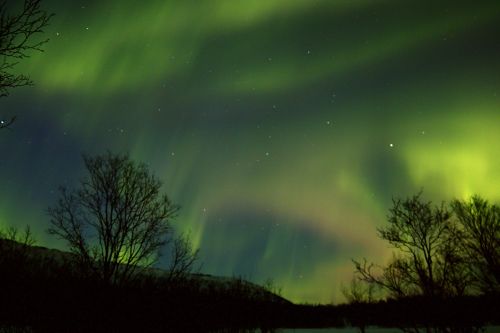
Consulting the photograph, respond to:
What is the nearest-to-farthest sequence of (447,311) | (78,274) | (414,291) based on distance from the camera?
(447,311) < (414,291) < (78,274)

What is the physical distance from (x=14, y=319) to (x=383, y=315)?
161ft

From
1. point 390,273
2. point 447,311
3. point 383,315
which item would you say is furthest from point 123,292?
point 383,315

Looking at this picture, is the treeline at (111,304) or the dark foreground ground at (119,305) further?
the treeline at (111,304)

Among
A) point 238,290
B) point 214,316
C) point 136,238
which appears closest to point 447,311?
point 238,290

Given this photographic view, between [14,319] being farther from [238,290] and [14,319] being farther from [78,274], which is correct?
[238,290]

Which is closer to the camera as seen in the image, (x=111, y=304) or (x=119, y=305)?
(x=111, y=304)

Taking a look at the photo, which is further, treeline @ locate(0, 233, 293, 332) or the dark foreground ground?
treeline @ locate(0, 233, 293, 332)

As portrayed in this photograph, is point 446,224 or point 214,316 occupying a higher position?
point 446,224

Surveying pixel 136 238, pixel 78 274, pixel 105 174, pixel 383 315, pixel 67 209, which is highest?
pixel 105 174

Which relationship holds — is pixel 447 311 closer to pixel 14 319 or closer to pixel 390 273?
pixel 390 273

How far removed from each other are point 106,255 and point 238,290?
907 cm

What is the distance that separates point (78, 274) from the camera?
856 inches

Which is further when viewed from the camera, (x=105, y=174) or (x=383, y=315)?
(x=383, y=315)

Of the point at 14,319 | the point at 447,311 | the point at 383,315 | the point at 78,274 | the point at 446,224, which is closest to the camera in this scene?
the point at 447,311
